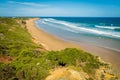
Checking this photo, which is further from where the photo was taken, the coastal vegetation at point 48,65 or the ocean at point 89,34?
the ocean at point 89,34

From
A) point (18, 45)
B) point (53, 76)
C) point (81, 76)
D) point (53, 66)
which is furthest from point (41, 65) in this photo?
point (18, 45)

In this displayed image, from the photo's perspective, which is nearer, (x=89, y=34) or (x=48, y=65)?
(x=48, y=65)

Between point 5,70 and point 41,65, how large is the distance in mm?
1914

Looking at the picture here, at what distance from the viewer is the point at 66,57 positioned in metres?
9.63

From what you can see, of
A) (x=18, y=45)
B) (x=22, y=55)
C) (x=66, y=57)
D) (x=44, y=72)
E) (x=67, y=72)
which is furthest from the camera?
(x=18, y=45)

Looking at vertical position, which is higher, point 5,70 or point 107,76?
point 5,70

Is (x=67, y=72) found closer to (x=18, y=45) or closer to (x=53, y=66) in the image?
(x=53, y=66)

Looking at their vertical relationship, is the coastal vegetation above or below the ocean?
above

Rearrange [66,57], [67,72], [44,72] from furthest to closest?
[66,57], [44,72], [67,72]

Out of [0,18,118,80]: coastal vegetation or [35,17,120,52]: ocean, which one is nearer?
[0,18,118,80]: coastal vegetation

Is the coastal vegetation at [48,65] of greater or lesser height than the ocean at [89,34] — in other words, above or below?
above

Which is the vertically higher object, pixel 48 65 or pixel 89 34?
pixel 48 65

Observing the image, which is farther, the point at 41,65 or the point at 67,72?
the point at 41,65

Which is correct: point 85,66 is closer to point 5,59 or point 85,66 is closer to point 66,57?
point 66,57
